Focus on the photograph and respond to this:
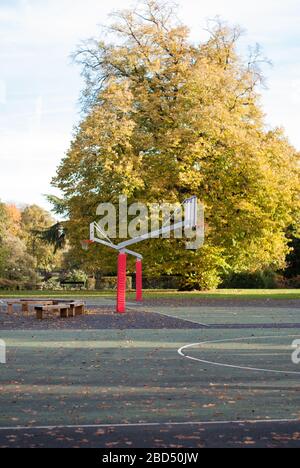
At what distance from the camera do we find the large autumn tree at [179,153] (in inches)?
1746

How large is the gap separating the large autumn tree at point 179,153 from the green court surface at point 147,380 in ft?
73.0

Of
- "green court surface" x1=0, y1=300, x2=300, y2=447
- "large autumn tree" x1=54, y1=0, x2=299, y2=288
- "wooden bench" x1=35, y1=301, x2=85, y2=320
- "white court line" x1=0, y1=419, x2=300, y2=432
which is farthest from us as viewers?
"large autumn tree" x1=54, y1=0, x2=299, y2=288

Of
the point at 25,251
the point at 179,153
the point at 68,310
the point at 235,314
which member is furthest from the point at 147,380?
the point at 25,251

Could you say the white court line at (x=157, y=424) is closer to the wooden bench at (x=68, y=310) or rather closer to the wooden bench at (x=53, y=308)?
the wooden bench at (x=53, y=308)

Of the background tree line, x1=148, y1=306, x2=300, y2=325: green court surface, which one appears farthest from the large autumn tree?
the background tree line

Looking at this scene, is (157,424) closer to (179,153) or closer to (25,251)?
(179,153)

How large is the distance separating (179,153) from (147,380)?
3211cm

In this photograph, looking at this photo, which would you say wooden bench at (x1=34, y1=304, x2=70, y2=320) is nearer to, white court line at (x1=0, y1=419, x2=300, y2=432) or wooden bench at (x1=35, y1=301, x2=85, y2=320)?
wooden bench at (x1=35, y1=301, x2=85, y2=320)

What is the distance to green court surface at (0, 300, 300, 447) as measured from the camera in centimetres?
992

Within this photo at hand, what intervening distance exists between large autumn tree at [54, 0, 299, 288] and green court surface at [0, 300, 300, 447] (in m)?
22.2

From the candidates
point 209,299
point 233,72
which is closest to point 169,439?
point 209,299

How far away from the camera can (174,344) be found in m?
19.5

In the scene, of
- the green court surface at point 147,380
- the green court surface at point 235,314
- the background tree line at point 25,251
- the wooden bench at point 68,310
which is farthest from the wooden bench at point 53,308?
the background tree line at point 25,251

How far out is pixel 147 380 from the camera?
13.2 meters
